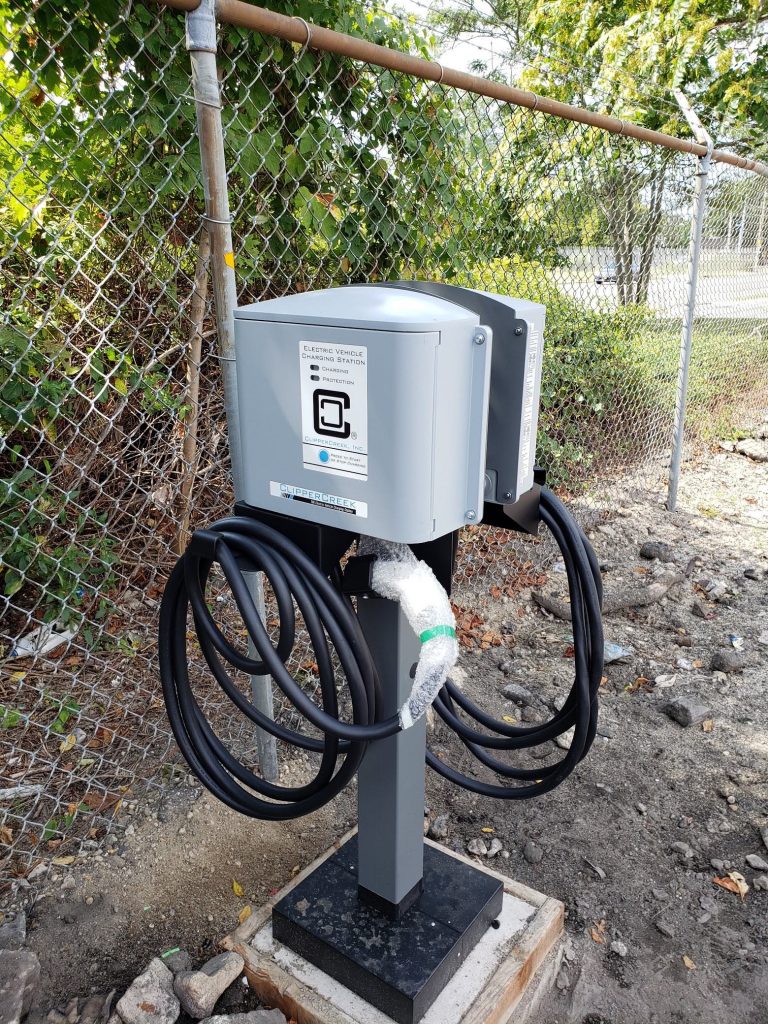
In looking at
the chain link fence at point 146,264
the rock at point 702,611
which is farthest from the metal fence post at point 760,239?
the rock at point 702,611

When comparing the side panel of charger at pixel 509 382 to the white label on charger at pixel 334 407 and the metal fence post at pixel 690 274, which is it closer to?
the white label on charger at pixel 334 407

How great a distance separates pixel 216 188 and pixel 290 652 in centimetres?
106

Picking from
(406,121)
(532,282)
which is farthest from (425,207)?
(532,282)

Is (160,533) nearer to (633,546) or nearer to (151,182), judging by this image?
(151,182)

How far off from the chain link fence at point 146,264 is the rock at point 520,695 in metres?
0.65

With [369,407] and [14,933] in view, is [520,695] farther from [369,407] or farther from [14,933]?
[369,407]

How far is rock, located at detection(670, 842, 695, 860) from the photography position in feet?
7.11

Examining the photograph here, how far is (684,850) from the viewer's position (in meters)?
2.19

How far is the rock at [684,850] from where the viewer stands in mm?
2168

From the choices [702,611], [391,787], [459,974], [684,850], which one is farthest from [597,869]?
[702,611]

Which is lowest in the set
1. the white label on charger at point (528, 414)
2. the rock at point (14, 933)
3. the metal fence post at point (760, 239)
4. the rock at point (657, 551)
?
the rock at point (657, 551)

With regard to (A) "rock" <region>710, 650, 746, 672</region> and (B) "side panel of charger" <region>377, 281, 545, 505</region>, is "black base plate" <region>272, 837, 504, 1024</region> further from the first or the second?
(A) "rock" <region>710, 650, 746, 672</region>

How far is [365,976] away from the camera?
5.02ft

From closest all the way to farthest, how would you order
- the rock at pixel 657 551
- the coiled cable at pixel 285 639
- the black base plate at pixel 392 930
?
the coiled cable at pixel 285 639, the black base plate at pixel 392 930, the rock at pixel 657 551
